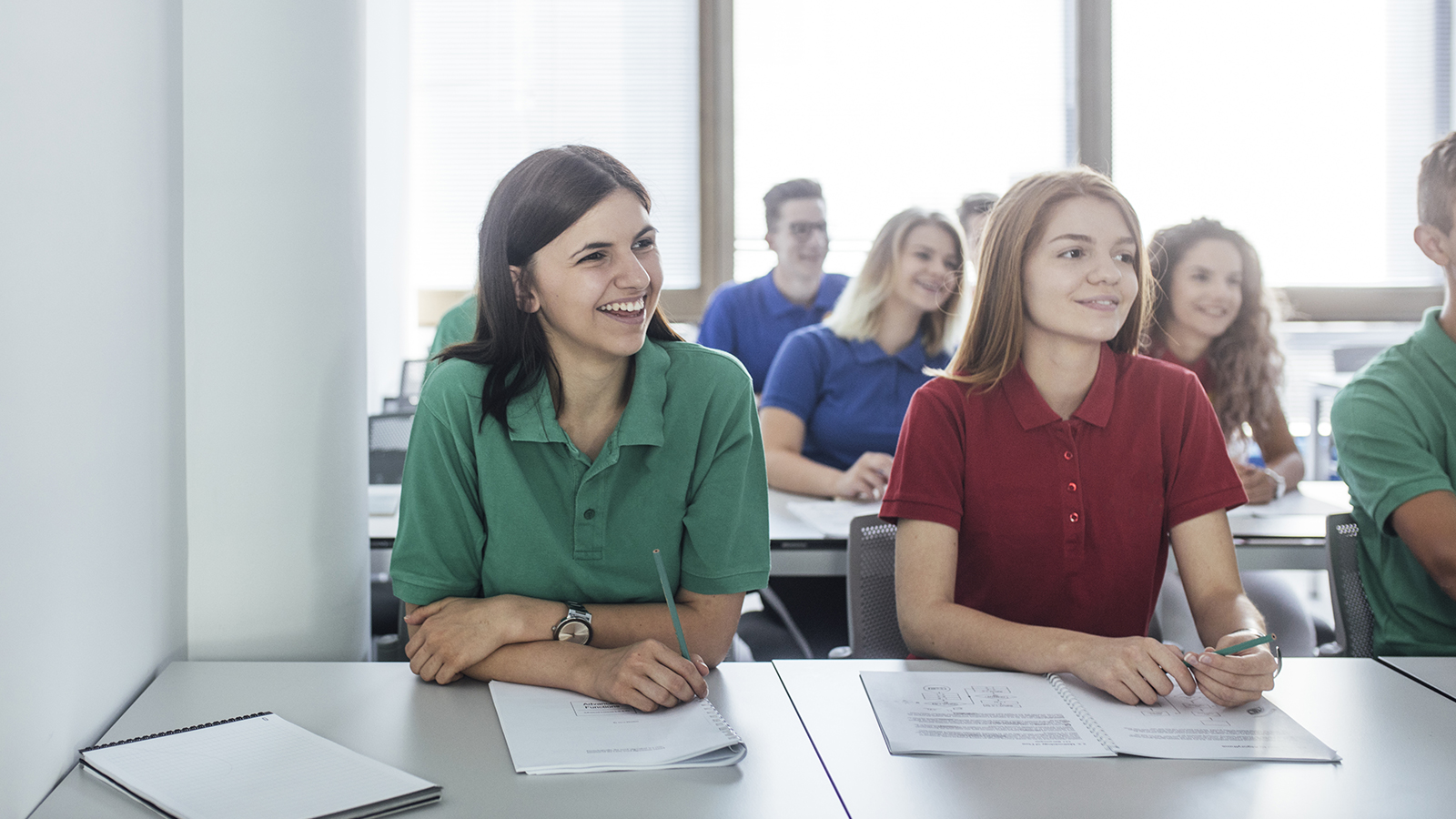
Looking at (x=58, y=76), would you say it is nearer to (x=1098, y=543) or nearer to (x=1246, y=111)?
(x=1098, y=543)

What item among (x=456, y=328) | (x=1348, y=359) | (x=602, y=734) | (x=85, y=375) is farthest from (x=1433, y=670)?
(x=1348, y=359)

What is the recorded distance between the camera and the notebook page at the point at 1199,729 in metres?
1.11

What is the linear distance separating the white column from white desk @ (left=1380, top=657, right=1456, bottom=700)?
4.71ft

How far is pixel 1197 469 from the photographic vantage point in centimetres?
162

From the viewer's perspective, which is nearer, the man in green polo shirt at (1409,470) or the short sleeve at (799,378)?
the man in green polo shirt at (1409,470)

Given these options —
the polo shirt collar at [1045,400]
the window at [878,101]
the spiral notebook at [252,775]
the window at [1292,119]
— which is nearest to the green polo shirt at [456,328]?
the polo shirt collar at [1045,400]

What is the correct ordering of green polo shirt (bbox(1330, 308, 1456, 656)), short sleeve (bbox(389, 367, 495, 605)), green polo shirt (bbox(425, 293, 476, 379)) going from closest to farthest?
short sleeve (bbox(389, 367, 495, 605)) → green polo shirt (bbox(1330, 308, 1456, 656)) → green polo shirt (bbox(425, 293, 476, 379))

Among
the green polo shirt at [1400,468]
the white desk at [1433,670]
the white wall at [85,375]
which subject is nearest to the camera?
the white wall at [85,375]

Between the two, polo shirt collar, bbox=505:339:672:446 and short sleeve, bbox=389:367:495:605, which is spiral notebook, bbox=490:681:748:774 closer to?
short sleeve, bbox=389:367:495:605

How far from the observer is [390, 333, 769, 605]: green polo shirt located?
1.46 metres

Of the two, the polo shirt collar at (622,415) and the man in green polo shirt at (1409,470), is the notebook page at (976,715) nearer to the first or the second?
the polo shirt collar at (622,415)

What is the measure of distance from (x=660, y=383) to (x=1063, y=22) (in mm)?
4505

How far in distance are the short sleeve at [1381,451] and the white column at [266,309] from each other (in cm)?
160

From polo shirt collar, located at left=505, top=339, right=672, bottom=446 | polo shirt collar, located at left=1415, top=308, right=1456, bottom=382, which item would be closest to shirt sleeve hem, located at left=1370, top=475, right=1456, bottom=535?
polo shirt collar, located at left=1415, top=308, right=1456, bottom=382
